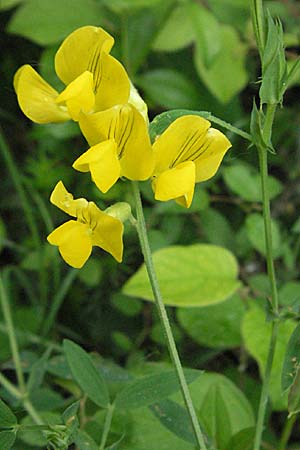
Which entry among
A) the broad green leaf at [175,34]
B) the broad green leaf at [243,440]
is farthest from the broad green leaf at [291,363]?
the broad green leaf at [175,34]

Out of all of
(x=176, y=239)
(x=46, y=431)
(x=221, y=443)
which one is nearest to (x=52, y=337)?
(x=176, y=239)

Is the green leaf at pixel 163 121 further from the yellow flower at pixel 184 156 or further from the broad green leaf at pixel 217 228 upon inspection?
the broad green leaf at pixel 217 228

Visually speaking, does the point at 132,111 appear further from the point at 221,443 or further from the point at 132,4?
the point at 132,4

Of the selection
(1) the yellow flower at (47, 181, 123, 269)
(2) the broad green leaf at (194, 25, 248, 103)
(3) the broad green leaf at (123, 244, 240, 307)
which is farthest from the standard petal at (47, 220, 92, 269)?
(2) the broad green leaf at (194, 25, 248, 103)

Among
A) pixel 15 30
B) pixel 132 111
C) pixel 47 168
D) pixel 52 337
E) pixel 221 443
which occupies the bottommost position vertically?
pixel 52 337

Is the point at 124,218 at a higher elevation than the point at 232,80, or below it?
higher

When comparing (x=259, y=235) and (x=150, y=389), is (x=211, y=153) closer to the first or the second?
(x=150, y=389)
